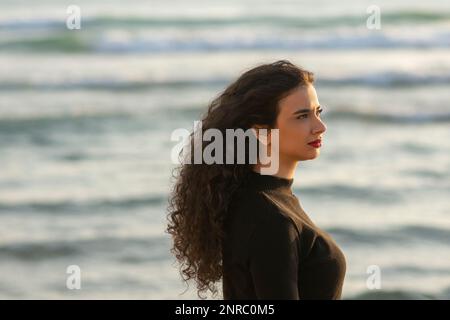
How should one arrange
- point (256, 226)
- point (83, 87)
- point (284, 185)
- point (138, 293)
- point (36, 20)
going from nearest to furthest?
point (256, 226), point (284, 185), point (138, 293), point (83, 87), point (36, 20)

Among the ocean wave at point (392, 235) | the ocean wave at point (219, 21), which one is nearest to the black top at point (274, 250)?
the ocean wave at point (392, 235)

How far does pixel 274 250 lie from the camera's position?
10.4ft

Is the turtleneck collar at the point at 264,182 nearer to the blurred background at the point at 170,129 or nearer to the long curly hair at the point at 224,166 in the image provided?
the long curly hair at the point at 224,166

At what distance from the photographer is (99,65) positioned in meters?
18.2

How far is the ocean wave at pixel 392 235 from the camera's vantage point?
835 centimetres

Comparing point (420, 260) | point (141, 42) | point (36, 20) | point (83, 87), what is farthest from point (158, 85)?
point (420, 260)

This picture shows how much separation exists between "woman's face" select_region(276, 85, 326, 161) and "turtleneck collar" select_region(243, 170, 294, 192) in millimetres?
82

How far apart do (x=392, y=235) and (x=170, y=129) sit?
4.95 m

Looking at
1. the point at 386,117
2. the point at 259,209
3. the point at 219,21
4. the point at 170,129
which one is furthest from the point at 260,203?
the point at 219,21

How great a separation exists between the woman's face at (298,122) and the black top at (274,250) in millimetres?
106

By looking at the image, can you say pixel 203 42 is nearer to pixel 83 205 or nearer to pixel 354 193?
pixel 354 193

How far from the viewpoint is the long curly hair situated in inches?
135

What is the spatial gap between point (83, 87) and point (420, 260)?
9.16 metres
